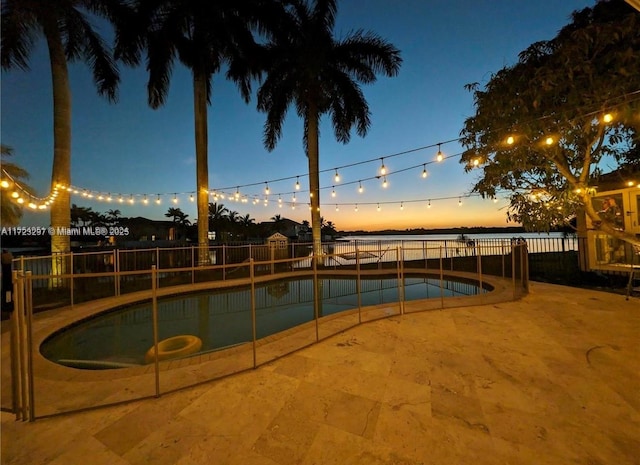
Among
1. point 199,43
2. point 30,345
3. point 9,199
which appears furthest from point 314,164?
point 9,199

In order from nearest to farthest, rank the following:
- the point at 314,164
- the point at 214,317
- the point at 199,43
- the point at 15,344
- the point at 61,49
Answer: the point at 15,344, the point at 214,317, the point at 61,49, the point at 199,43, the point at 314,164

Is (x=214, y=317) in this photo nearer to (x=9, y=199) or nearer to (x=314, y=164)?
(x=314, y=164)

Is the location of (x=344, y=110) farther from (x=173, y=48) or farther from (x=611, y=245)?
(x=611, y=245)

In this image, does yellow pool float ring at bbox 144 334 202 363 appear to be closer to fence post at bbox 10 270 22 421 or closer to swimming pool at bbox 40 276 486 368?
swimming pool at bbox 40 276 486 368

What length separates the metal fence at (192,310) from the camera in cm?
252

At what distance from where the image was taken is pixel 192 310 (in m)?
6.98

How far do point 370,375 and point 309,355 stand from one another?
830 millimetres

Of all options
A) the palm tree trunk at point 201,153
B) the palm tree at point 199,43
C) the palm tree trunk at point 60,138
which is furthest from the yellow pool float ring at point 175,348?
the palm tree trunk at point 201,153

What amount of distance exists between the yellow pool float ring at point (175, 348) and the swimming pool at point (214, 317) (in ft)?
0.53

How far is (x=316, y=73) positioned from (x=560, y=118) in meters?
9.62

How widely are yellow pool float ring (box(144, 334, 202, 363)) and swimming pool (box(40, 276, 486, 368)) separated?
0.16 metres

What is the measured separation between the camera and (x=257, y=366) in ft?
9.98

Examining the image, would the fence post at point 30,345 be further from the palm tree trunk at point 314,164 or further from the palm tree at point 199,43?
the palm tree trunk at point 314,164

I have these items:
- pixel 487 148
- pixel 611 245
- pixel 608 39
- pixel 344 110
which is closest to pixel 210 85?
pixel 344 110
